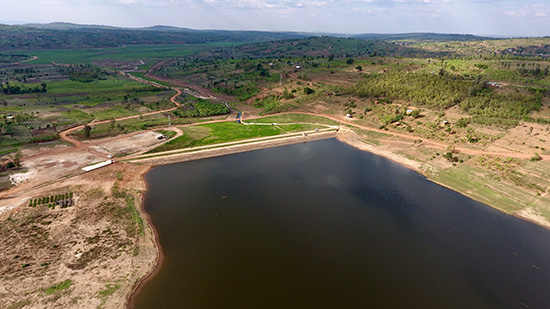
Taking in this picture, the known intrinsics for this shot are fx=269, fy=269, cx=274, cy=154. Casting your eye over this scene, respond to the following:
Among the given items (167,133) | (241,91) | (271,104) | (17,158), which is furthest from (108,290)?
(241,91)

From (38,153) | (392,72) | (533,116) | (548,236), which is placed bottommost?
(548,236)

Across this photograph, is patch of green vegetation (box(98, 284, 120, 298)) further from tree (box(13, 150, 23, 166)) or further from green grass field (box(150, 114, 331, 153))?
tree (box(13, 150, 23, 166))

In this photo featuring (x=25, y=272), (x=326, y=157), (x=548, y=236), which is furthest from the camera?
(x=326, y=157)

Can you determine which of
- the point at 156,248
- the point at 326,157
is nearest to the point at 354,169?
the point at 326,157

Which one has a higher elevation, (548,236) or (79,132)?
(79,132)

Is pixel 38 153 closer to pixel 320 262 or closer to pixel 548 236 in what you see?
pixel 320 262

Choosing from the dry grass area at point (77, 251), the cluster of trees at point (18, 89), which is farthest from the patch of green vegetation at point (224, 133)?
the cluster of trees at point (18, 89)

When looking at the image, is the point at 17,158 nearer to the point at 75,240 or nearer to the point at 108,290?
the point at 75,240
